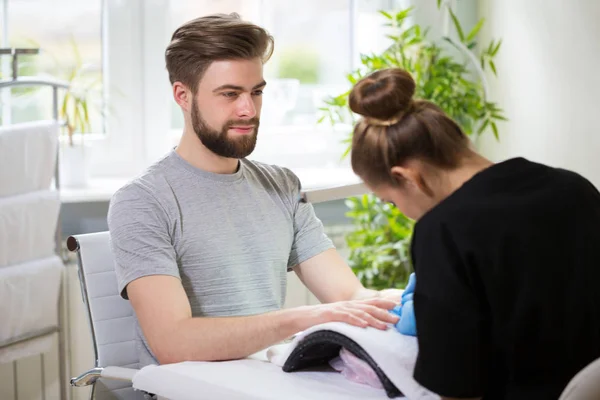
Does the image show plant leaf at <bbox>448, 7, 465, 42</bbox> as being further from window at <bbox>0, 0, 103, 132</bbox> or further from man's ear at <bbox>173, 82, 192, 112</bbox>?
man's ear at <bbox>173, 82, 192, 112</bbox>

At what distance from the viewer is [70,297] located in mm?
2707

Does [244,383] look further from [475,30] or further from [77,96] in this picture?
[475,30]

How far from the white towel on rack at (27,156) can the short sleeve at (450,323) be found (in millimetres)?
1400

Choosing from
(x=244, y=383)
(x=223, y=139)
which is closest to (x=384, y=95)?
(x=244, y=383)

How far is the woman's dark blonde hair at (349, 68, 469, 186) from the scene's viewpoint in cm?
129

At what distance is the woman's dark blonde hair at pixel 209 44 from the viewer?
1.83 m

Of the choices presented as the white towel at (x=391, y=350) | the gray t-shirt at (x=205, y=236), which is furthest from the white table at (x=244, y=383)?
the gray t-shirt at (x=205, y=236)

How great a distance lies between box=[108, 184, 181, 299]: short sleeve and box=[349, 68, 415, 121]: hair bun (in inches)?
21.3

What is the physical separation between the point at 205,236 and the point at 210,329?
26 centimetres

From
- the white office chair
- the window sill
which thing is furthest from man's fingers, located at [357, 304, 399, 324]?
the window sill

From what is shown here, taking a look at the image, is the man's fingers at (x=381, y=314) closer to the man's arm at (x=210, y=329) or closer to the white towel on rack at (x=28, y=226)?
the man's arm at (x=210, y=329)

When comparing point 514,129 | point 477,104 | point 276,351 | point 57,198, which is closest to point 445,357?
point 276,351

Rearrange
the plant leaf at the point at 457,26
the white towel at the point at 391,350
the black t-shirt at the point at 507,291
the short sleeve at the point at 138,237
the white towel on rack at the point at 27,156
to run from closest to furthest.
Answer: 1. the black t-shirt at the point at 507,291
2. the white towel at the point at 391,350
3. the short sleeve at the point at 138,237
4. the white towel on rack at the point at 27,156
5. the plant leaf at the point at 457,26

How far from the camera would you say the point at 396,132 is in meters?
1.30
